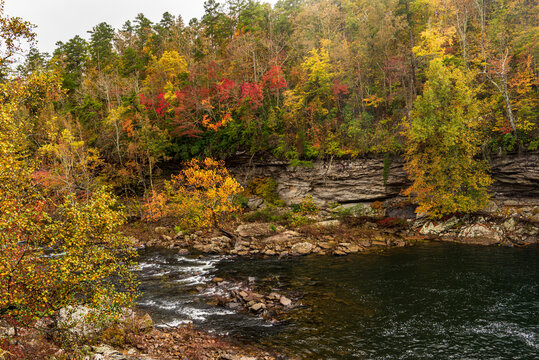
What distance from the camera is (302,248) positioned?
27.9 m

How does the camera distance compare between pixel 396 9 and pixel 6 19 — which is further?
pixel 396 9

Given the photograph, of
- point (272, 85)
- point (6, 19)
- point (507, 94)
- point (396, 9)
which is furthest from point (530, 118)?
point (6, 19)

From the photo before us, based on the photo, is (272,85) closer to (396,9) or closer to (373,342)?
(396,9)

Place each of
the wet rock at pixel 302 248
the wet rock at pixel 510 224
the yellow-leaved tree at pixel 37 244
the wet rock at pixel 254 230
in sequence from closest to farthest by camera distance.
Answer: the yellow-leaved tree at pixel 37 244
the wet rock at pixel 302 248
the wet rock at pixel 510 224
the wet rock at pixel 254 230

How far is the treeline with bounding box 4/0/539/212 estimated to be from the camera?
99.7 ft

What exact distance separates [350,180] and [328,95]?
1254 cm

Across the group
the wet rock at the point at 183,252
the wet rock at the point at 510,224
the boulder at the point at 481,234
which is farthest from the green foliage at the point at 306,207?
the wet rock at the point at 510,224

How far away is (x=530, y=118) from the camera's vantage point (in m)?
29.1

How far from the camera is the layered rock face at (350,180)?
3030cm

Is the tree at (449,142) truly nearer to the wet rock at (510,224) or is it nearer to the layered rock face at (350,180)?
the layered rock face at (350,180)

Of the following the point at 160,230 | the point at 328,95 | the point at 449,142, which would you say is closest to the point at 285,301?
the point at 449,142

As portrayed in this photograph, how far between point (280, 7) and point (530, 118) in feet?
156

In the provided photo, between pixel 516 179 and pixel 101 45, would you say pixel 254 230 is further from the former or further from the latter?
pixel 101 45

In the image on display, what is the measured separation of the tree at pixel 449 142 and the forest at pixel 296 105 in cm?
14
